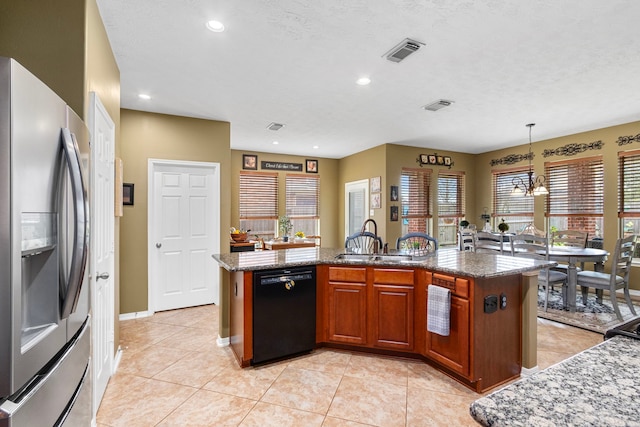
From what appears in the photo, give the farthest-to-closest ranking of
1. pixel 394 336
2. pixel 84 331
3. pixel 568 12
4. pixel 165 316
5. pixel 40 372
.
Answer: pixel 165 316
pixel 394 336
pixel 568 12
pixel 84 331
pixel 40 372

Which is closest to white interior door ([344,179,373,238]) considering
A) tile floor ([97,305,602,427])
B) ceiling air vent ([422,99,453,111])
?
ceiling air vent ([422,99,453,111])

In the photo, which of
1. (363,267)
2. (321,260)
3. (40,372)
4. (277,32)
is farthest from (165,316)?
(277,32)

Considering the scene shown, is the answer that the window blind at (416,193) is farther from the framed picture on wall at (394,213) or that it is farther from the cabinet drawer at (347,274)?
the cabinet drawer at (347,274)

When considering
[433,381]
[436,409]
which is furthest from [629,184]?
[436,409]

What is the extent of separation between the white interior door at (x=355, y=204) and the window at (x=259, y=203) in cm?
176

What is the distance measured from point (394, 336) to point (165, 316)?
3.08 metres

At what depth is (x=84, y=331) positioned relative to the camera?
145 cm

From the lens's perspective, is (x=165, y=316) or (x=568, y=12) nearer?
(x=568, y=12)

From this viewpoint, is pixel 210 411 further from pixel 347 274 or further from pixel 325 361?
pixel 347 274

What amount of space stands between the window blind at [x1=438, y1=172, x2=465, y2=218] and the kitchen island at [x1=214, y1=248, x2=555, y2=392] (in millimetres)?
4256

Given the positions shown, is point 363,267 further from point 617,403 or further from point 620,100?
point 620,100

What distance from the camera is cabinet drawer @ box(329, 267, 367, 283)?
301cm

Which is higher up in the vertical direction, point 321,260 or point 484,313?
point 321,260

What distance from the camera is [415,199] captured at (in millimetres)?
6867
